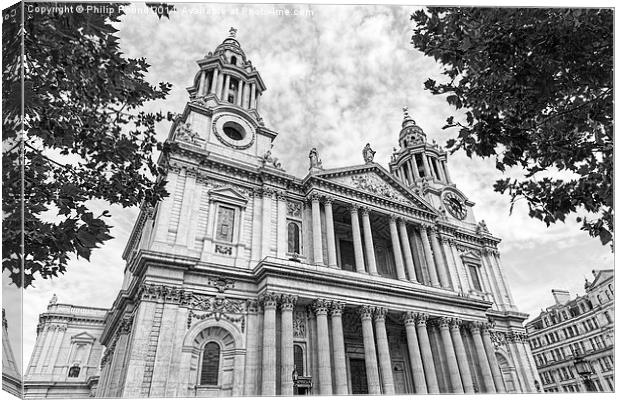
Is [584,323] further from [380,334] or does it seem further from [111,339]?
[111,339]

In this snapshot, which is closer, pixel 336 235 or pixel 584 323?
pixel 584 323

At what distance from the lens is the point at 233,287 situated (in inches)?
697

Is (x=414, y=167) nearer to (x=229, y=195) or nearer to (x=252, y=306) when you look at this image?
(x=229, y=195)

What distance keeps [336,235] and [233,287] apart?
9.31 meters

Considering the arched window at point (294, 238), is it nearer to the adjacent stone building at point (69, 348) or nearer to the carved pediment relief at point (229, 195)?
the carved pediment relief at point (229, 195)

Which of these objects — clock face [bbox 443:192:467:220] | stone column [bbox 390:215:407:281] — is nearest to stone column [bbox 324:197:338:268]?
stone column [bbox 390:215:407:281]

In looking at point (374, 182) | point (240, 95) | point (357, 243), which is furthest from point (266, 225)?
point (240, 95)

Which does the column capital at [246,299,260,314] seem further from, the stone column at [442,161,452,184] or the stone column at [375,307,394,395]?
the stone column at [442,161,452,184]

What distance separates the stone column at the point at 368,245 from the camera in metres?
22.1

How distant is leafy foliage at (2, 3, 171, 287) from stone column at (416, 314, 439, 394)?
15917 millimetres

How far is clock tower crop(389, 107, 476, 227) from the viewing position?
31.6 metres

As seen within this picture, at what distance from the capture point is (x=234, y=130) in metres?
24.9

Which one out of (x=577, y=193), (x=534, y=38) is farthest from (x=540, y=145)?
(x=534, y=38)

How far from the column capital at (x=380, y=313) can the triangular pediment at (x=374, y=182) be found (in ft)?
27.7
